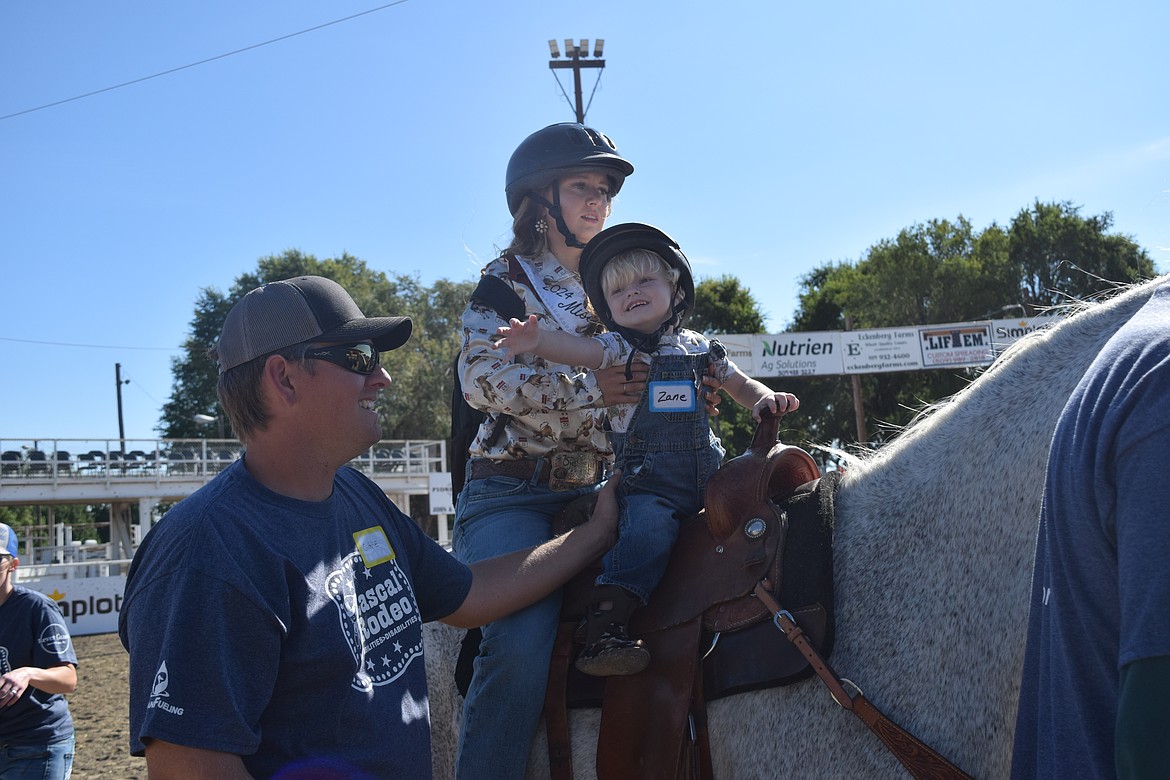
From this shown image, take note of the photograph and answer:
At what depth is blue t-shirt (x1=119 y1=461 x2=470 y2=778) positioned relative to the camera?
176 cm

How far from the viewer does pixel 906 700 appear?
2062 millimetres

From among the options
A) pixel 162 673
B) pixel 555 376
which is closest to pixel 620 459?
pixel 555 376

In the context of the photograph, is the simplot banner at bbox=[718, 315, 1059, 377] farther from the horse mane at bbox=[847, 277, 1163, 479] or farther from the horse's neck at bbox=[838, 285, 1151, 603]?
the horse's neck at bbox=[838, 285, 1151, 603]

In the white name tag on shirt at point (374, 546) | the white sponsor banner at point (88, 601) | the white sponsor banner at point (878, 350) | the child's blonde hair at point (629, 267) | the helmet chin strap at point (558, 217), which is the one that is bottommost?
the white sponsor banner at point (88, 601)

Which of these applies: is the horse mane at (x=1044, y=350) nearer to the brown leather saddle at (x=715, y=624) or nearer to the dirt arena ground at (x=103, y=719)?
the brown leather saddle at (x=715, y=624)

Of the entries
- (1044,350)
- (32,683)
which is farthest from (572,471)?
(32,683)

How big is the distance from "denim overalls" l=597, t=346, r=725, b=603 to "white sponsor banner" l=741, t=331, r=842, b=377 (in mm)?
22368

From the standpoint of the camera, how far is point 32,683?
16.6ft

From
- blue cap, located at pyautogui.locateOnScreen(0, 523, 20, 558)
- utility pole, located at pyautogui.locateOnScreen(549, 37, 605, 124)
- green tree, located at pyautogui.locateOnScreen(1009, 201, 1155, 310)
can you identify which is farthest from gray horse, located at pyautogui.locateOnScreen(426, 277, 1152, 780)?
green tree, located at pyautogui.locateOnScreen(1009, 201, 1155, 310)

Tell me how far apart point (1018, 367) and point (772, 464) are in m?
0.74

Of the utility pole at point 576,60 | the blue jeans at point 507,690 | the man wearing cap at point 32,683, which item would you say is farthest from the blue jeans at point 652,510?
the utility pole at point 576,60

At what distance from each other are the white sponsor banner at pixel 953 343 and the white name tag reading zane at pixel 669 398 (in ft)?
80.2

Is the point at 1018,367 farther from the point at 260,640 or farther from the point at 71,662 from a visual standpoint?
the point at 71,662

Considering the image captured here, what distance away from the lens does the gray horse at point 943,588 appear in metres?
1.95
